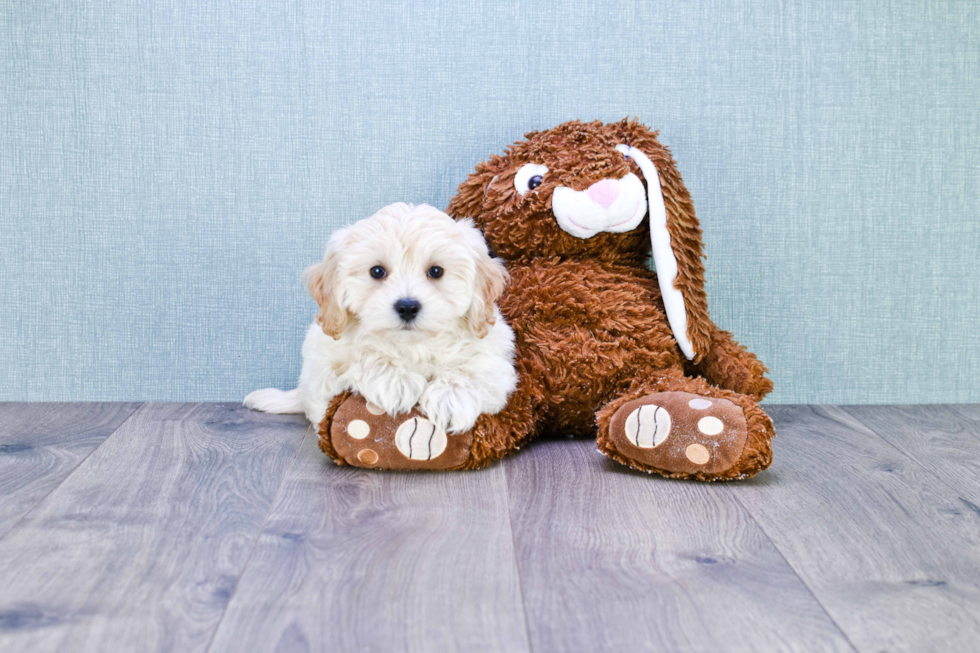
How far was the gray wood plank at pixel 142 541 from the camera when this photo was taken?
35.2 inches

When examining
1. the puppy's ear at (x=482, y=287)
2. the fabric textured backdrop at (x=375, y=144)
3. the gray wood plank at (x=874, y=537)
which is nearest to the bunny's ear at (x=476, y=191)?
the fabric textured backdrop at (x=375, y=144)

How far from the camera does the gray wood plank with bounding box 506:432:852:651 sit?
2.91 ft

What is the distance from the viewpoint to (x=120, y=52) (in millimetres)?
1873

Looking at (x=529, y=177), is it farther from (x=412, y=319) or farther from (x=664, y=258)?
(x=412, y=319)

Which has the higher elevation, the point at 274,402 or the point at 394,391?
the point at 394,391

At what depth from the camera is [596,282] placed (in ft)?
5.44

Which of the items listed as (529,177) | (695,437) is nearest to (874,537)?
(695,437)

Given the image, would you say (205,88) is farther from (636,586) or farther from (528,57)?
(636,586)

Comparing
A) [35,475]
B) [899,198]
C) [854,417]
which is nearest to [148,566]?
[35,475]

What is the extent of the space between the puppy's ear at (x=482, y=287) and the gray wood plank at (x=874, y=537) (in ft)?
1.62

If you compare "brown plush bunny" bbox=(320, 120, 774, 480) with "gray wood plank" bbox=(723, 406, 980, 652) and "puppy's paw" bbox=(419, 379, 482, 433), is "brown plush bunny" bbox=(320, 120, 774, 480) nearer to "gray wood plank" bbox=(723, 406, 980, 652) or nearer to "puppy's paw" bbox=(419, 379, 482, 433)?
"puppy's paw" bbox=(419, 379, 482, 433)

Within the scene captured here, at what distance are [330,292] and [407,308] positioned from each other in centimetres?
15

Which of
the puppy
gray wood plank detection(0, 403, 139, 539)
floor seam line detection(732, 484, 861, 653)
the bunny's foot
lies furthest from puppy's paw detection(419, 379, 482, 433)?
gray wood plank detection(0, 403, 139, 539)

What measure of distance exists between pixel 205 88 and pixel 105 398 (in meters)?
0.75
